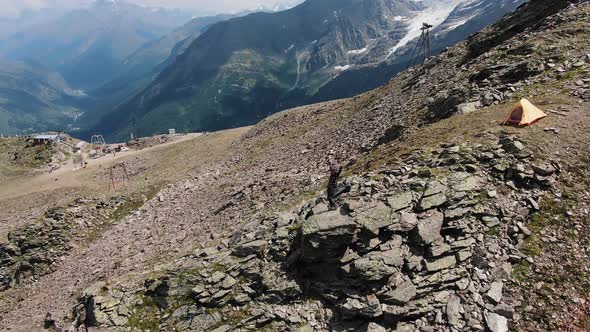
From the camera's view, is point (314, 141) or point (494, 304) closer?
point (494, 304)

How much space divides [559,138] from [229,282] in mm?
20885

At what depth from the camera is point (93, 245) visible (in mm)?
44875

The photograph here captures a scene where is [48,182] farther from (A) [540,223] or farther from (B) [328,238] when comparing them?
(A) [540,223]

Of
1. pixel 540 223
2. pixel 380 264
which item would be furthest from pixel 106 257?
pixel 540 223

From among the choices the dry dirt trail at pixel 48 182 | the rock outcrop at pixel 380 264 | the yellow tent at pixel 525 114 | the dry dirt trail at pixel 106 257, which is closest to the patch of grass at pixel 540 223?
the rock outcrop at pixel 380 264

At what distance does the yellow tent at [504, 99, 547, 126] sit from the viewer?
23.0 meters

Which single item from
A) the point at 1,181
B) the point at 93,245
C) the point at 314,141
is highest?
the point at 1,181

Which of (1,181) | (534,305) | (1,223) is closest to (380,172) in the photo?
(534,305)

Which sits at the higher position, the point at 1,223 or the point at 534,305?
the point at 1,223

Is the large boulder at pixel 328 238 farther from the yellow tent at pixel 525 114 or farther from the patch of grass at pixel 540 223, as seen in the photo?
the yellow tent at pixel 525 114

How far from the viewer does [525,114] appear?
23141 millimetres

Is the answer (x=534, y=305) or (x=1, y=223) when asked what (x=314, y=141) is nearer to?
(x=534, y=305)

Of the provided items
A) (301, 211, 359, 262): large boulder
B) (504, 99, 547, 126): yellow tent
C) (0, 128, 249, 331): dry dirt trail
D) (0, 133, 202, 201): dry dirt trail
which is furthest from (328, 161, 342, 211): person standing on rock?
(0, 133, 202, 201): dry dirt trail

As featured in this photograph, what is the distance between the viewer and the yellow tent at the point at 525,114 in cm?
2305
